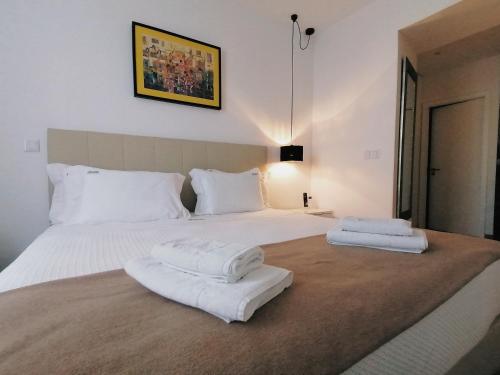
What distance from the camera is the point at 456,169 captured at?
4.19 m

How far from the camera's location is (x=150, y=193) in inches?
75.4

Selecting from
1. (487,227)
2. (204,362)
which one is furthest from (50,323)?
(487,227)

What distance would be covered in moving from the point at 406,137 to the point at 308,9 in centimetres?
167

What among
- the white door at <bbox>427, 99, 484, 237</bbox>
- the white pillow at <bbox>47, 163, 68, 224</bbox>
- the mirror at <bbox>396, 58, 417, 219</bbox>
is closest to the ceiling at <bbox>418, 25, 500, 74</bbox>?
the white door at <bbox>427, 99, 484, 237</bbox>

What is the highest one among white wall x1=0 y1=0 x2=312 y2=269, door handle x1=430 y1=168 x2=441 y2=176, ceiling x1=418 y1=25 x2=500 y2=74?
ceiling x1=418 y1=25 x2=500 y2=74

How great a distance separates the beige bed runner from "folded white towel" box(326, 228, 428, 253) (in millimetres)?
203

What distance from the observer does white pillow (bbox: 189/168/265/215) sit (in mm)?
2236

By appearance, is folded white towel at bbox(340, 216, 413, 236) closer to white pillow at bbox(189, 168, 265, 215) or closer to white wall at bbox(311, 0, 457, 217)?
white pillow at bbox(189, 168, 265, 215)

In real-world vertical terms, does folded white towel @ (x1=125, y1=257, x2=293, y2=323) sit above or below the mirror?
below

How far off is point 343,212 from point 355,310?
2.70 metres

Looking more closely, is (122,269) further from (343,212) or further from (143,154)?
(343,212)

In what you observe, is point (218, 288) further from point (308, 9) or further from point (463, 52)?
point (463, 52)

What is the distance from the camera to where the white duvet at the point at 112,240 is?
876mm

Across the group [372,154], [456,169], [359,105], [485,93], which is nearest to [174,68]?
[359,105]
